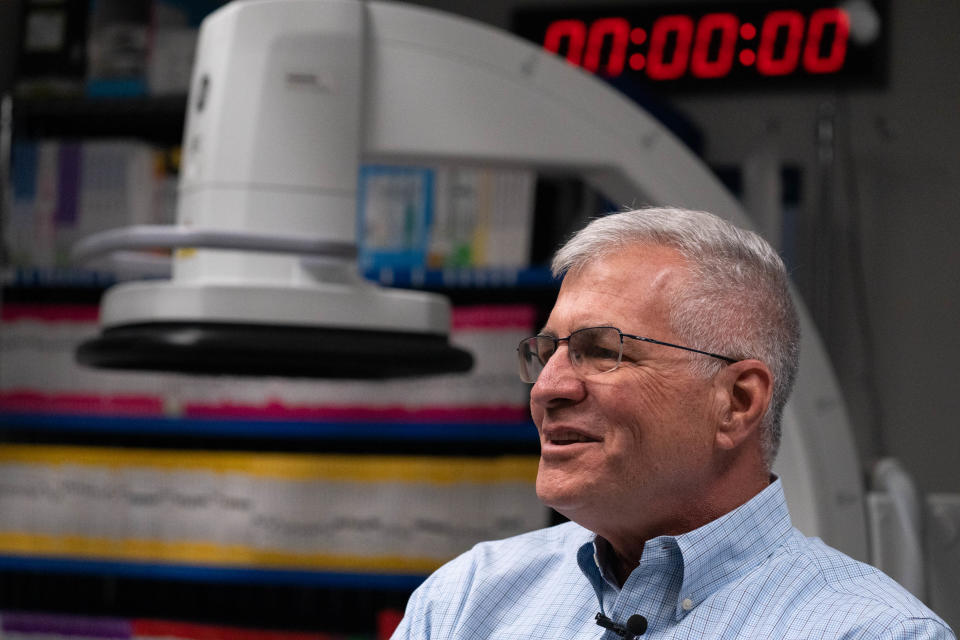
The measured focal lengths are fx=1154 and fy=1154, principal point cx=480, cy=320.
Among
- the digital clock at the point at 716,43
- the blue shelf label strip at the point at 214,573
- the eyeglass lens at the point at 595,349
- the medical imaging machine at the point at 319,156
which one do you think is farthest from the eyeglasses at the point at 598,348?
the digital clock at the point at 716,43

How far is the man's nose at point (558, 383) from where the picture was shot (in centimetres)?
117

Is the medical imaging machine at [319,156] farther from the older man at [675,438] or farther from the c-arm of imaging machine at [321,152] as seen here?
the older man at [675,438]

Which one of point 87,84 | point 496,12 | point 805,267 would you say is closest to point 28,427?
point 87,84

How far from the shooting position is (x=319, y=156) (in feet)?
4.39

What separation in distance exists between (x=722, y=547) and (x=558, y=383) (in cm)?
23

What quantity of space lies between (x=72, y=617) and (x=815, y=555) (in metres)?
2.42

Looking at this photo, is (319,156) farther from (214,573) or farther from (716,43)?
(716,43)

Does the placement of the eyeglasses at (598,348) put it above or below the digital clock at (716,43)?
below

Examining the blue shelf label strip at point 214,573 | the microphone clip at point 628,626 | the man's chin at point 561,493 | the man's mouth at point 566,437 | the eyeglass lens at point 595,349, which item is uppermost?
the eyeglass lens at point 595,349

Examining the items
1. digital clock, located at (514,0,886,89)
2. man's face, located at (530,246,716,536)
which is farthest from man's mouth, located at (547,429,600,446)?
digital clock, located at (514,0,886,89)

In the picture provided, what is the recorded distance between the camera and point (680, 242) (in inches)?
47.7

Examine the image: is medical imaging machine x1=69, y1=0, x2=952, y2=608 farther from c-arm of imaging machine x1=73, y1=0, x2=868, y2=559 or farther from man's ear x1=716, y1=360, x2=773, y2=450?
man's ear x1=716, y1=360, x2=773, y2=450

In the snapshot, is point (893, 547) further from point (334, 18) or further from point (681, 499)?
point (334, 18)

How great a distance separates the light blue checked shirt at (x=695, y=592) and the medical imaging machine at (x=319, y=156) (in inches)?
10.5
